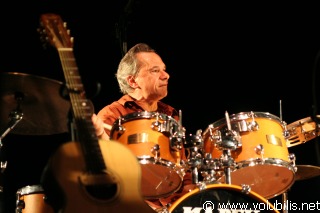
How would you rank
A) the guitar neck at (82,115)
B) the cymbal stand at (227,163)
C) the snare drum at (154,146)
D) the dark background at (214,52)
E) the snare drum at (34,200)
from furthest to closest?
1. the dark background at (214,52)
2. the snare drum at (34,200)
3. the snare drum at (154,146)
4. the cymbal stand at (227,163)
5. the guitar neck at (82,115)

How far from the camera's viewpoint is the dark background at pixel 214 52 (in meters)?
5.87

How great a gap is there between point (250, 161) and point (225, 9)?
2.73 metres

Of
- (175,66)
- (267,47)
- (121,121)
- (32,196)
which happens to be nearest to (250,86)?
(267,47)

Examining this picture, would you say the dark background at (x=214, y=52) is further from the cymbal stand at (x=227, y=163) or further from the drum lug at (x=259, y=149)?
the cymbal stand at (x=227, y=163)

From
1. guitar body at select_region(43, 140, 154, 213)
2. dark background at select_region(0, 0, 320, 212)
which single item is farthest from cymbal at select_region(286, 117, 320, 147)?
guitar body at select_region(43, 140, 154, 213)

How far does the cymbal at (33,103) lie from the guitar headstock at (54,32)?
0.26m

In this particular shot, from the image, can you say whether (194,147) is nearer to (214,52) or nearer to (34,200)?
(34,200)

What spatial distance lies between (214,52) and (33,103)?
320 cm

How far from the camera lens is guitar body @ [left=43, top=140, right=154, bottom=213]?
2732 mm

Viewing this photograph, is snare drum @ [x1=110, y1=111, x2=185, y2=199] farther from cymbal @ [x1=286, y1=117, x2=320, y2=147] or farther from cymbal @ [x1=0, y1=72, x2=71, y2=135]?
cymbal @ [x1=286, y1=117, x2=320, y2=147]

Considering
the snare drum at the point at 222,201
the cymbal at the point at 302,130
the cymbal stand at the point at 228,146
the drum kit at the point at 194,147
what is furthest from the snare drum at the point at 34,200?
the cymbal at the point at 302,130

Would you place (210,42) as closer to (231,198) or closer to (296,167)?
(296,167)

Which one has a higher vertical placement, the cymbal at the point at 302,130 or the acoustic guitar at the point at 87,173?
the cymbal at the point at 302,130

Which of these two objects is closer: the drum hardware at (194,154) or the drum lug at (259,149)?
the drum hardware at (194,154)
